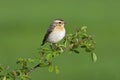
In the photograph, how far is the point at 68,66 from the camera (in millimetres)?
13594

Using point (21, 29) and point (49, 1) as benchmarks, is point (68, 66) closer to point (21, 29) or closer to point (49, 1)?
point (21, 29)

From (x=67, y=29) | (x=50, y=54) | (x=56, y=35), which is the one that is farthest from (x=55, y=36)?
(x=67, y=29)

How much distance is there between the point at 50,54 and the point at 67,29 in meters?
14.1

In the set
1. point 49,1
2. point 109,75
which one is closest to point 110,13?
point 49,1

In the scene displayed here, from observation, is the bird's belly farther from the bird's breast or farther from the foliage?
the foliage

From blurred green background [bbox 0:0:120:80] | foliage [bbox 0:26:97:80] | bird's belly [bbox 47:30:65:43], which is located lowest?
blurred green background [bbox 0:0:120:80]

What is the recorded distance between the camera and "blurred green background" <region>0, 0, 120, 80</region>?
12.9m

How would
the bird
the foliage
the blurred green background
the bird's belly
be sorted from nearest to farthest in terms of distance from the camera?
the foliage, the bird's belly, the bird, the blurred green background

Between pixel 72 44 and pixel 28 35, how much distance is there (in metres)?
13.4

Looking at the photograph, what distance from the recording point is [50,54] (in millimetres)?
5762

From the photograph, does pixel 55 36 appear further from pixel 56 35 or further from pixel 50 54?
pixel 50 54

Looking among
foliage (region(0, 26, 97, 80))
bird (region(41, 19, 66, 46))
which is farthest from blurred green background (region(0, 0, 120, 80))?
foliage (region(0, 26, 97, 80))

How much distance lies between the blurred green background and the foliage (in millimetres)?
5385

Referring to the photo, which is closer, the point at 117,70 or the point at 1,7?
the point at 117,70
